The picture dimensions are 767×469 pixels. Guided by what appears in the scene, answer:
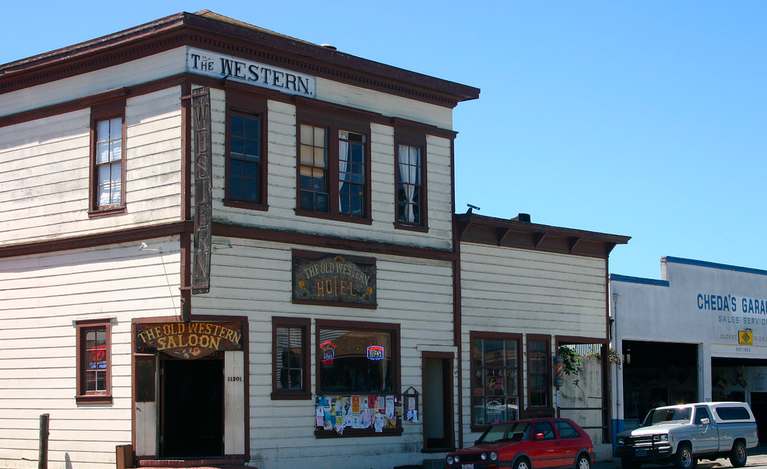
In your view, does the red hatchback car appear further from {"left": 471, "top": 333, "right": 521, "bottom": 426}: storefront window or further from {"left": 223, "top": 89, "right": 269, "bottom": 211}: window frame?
{"left": 223, "top": 89, "right": 269, "bottom": 211}: window frame

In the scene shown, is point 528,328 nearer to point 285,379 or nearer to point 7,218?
point 285,379

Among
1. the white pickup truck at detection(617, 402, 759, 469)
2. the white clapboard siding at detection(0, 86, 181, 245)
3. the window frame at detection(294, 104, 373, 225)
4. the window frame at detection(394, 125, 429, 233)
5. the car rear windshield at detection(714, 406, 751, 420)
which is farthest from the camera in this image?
the car rear windshield at detection(714, 406, 751, 420)

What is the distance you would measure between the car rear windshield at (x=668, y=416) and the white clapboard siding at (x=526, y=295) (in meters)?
3.19

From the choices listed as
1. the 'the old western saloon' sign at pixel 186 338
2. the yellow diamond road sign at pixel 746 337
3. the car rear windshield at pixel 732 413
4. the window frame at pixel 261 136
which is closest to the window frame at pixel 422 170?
the window frame at pixel 261 136

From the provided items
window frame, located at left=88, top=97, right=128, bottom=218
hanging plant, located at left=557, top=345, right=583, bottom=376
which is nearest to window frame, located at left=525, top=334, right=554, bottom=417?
hanging plant, located at left=557, top=345, right=583, bottom=376

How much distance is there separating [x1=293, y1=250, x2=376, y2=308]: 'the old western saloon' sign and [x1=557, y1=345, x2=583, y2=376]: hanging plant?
8.32 meters

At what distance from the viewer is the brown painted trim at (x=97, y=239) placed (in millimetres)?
24438

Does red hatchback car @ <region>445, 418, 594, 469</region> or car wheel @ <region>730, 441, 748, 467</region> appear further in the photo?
car wheel @ <region>730, 441, 748, 467</region>

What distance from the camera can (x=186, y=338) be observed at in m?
24.4

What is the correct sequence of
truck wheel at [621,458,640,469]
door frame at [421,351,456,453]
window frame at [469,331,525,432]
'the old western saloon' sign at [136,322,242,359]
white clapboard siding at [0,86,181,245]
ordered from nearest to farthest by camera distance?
'the old western saloon' sign at [136,322,242,359]
white clapboard siding at [0,86,181,245]
door frame at [421,351,456,453]
window frame at [469,331,525,432]
truck wheel at [621,458,640,469]

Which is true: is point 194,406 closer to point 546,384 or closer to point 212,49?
point 212,49

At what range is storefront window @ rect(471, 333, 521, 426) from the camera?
3109 centimetres

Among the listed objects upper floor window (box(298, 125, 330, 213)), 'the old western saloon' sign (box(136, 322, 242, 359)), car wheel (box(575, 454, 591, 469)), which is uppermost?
upper floor window (box(298, 125, 330, 213))

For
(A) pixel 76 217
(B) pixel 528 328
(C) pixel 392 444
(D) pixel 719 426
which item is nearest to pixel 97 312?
(A) pixel 76 217
